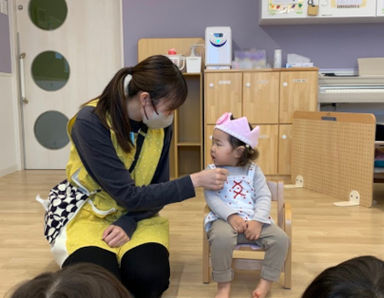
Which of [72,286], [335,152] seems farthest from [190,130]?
[72,286]

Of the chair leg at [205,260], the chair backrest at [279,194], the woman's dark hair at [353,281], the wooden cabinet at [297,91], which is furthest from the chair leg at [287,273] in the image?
the wooden cabinet at [297,91]

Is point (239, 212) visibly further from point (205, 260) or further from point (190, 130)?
point (190, 130)

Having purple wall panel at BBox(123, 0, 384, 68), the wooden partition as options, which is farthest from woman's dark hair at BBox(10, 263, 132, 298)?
purple wall panel at BBox(123, 0, 384, 68)

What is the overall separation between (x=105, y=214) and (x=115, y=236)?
0.41 ft

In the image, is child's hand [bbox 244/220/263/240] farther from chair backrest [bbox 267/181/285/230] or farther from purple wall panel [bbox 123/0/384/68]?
purple wall panel [bbox 123/0/384/68]

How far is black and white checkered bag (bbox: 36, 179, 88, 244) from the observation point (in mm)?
1505

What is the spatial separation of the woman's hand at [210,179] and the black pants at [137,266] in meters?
0.28

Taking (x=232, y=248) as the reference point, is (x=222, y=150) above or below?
above

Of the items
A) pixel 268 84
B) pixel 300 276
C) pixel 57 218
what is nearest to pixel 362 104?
pixel 268 84

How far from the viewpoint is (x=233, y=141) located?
5.23 ft

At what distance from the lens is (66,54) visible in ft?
13.1

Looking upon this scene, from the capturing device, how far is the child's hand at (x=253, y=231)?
1.47m

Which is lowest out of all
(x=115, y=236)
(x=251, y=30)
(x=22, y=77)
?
(x=115, y=236)

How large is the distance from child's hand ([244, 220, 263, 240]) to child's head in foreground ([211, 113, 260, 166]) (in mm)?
260
